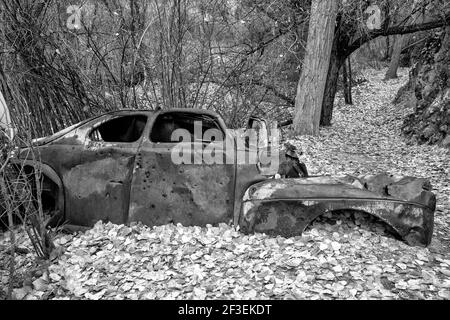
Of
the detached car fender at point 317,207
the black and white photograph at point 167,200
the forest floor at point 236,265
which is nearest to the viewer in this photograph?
the forest floor at point 236,265

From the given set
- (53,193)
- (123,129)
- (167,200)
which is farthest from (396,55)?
(53,193)

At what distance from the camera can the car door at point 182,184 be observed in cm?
460

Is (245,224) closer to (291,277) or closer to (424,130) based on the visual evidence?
(291,277)

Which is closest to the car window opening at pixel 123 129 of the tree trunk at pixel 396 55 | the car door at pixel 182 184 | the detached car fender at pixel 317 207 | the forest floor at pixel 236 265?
the car door at pixel 182 184

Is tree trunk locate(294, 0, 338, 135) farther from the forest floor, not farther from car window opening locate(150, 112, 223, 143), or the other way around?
the forest floor

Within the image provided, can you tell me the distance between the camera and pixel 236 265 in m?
4.05

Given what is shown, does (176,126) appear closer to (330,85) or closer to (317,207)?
(317,207)

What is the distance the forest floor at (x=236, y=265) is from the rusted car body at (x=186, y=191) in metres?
0.19

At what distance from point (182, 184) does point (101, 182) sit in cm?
107

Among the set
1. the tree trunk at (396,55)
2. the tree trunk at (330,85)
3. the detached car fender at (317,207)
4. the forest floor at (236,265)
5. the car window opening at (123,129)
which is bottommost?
the forest floor at (236,265)

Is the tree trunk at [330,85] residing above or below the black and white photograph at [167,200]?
above

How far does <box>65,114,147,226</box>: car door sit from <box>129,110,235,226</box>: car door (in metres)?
0.13

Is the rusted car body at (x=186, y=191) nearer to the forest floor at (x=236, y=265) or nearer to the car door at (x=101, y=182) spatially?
the car door at (x=101, y=182)
